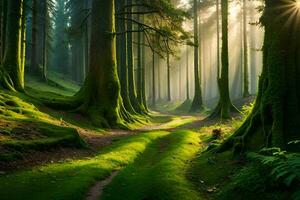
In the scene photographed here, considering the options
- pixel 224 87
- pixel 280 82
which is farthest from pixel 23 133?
pixel 224 87

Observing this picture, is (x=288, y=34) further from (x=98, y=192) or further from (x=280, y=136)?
(x=98, y=192)

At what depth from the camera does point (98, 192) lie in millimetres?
9070

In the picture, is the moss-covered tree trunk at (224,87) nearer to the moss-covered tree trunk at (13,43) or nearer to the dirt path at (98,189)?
the moss-covered tree trunk at (13,43)

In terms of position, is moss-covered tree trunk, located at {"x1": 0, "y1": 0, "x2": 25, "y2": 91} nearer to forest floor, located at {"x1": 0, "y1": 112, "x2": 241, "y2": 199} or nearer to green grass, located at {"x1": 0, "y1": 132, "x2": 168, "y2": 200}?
forest floor, located at {"x1": 0, "y1": 112, "x2": 241, "y2": 199}

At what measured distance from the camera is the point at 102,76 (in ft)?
76.2

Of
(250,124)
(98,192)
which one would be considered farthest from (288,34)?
(98,192)

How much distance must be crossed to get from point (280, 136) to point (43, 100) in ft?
50.0

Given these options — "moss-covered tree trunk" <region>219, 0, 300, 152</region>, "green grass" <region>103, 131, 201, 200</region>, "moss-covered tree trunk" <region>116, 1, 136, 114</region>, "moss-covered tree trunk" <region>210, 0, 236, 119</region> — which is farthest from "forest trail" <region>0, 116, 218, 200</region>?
"moss-covered tree trunk" <region>116, 1, 136, 114</region>

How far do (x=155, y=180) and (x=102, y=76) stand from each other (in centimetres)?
1437

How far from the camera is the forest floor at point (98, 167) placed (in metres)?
8.63

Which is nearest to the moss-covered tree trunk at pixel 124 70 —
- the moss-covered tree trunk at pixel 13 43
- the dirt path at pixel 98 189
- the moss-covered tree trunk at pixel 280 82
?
the moss-covered tree trunk at pixel 13 43

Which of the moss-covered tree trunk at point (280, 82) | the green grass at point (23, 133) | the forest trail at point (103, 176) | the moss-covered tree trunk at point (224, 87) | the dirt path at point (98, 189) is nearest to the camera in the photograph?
the forest trail at point (103, 176)

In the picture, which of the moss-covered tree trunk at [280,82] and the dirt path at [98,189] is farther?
the moss-covered tree trunk at [280,82]

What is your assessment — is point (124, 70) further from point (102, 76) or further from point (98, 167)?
point (98, 167)
